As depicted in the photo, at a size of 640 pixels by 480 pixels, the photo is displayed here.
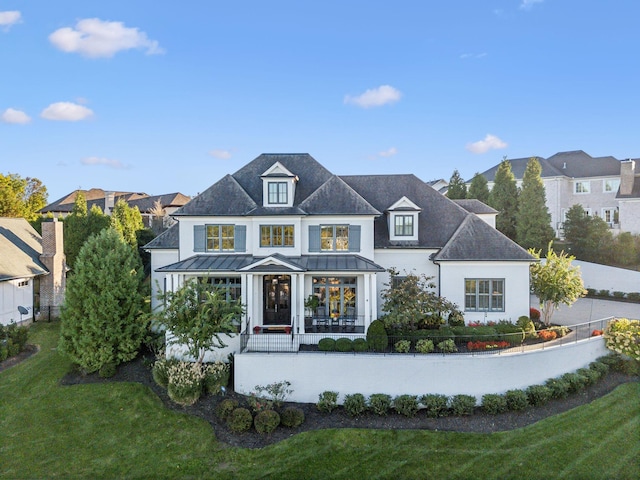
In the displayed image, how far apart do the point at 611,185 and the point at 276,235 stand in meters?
36.6

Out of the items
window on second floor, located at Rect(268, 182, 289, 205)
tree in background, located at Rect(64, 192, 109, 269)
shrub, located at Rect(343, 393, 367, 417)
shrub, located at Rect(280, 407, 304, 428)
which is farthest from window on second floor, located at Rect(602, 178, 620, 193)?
tree in background, located at Rect(64, 192, 109, 269)

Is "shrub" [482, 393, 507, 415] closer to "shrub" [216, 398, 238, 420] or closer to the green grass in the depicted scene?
the green grass

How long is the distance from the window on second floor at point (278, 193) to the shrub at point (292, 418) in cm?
1068

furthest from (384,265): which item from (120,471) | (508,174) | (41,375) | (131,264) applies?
(508,174)

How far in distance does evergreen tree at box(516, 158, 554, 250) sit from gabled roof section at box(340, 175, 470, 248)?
14.4 m

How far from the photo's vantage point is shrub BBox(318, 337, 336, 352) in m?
15.9

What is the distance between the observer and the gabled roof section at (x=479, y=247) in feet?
63.3

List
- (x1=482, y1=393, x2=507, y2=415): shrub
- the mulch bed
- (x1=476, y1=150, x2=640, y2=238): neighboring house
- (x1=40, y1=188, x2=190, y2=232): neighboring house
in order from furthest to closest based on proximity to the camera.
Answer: (x1=40, y1=188, x2=190, y2=232): neighboring house
(x1=476, y1=150, x2=640, y2=238): neighboring house
(x1=482, y1=393, x2=507, y2=415): shrub
the mulch bed

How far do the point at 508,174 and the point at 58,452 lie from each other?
38.5 meters

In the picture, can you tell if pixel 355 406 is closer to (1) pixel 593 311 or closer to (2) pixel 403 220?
(2) pixel 403 220

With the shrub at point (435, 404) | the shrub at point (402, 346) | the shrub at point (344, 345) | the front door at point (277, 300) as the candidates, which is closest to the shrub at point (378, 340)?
the shrub at point (402, 346)

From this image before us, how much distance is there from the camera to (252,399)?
1416 cm

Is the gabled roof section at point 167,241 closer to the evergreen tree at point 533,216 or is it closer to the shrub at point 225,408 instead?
the shrub at point 225,408

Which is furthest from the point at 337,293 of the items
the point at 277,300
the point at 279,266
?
the point at 279,266
